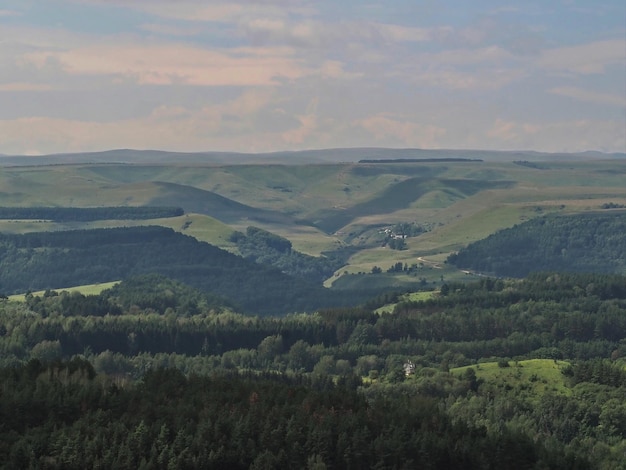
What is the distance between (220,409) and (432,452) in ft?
82.7

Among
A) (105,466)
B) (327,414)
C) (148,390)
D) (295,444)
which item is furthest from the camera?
(148,390)

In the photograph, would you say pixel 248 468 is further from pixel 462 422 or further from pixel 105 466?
pixel 462 422

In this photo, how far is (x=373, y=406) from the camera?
614ft

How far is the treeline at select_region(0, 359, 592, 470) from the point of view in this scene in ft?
494

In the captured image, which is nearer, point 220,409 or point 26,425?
point 26,425

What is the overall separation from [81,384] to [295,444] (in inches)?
1287

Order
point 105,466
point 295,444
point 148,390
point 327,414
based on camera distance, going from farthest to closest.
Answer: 1. point 148,390
2. point 327,414
3. point 295,444
4. point 105,466

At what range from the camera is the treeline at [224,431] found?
494 feet

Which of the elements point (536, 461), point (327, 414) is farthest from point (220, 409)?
point (536, 461)

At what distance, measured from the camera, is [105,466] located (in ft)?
484

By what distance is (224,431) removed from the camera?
161125 millimetres

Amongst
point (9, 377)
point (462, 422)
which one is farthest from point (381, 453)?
point (9, 377)

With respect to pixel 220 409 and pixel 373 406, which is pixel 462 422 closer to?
pixel 373 406

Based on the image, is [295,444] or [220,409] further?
[220,409]
